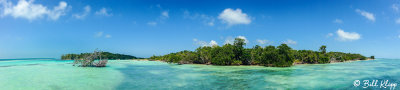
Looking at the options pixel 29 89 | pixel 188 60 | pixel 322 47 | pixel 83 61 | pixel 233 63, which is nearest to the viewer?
pixel 29 89

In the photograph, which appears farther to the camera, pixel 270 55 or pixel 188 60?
pixel 188 60

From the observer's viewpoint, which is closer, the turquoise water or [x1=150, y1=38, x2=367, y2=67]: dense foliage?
the turquoise water

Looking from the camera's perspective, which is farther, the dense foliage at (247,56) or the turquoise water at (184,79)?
the dense foliage at (247,56)

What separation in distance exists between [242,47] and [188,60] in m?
10.1

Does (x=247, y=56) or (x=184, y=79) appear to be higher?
(x=247, y=56)

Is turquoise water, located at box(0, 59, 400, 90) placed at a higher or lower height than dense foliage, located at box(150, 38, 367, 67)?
lower

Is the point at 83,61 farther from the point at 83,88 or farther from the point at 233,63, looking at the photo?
the point at 233,63

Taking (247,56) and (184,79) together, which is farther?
(247,56)

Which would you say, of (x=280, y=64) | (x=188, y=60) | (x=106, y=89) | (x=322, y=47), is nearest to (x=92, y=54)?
(x=188, y=60)

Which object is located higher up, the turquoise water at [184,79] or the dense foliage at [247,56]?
the dense foliage at [247,56]

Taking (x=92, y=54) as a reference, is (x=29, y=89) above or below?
below

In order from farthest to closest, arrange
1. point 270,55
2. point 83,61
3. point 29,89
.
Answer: point 270,55, point 83,61, point 29,89

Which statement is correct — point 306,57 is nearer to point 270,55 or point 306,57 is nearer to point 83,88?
point 270,55

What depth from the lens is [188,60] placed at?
3875 cm
